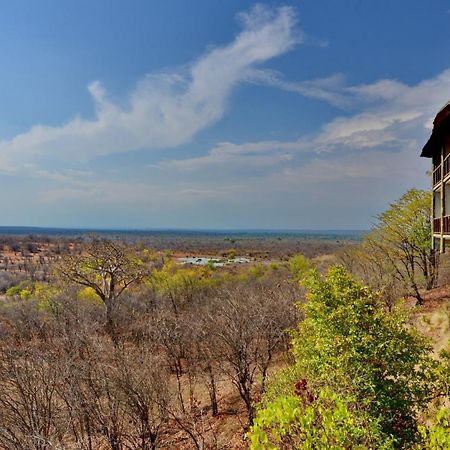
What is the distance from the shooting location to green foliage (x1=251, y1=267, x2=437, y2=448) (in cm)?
877

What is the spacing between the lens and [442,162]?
58.2 feet

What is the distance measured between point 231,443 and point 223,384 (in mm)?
7752

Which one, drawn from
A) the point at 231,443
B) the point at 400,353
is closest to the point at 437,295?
the point at 231,443

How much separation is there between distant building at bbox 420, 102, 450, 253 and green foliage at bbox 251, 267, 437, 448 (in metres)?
8.96

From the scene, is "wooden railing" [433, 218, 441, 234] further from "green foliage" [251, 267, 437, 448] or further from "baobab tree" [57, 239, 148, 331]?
"baobab tree" [57, 239, 148, 331]

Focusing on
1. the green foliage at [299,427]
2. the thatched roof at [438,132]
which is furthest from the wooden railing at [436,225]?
the green foliage at [299,427]

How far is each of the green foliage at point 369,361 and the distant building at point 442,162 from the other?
8.96m

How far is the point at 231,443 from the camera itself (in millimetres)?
17141

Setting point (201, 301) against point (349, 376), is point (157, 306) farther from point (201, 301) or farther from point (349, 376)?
point (349, 376)

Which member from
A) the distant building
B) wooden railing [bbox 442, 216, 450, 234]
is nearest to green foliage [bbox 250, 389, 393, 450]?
wooden railing [bbox 442, 216, 450, 234]

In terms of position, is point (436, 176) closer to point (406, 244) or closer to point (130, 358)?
point (406, 244)

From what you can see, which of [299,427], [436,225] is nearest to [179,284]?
[436,225]

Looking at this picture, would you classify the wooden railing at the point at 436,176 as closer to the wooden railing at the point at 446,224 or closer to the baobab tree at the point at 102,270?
the wooden railing at the point at 446,224

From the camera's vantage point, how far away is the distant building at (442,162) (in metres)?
16.3
